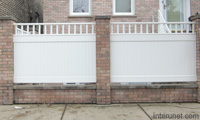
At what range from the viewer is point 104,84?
166 inches

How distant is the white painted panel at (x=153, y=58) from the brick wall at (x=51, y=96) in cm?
94

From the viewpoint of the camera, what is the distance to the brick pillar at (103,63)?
4227 mm

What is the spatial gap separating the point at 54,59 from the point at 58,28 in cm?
233

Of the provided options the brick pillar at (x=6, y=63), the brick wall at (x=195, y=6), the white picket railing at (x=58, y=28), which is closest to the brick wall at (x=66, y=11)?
the white picket railing at (x=58, y=28)

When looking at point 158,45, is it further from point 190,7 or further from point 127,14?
Result: point 190,7

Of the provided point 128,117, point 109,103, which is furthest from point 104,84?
point 128,117

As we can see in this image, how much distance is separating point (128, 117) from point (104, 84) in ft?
3.35

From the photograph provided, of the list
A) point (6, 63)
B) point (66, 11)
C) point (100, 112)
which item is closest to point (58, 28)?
point (66, 11)

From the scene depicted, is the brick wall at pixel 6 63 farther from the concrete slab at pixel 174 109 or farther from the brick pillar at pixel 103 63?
the concrete slab at pixel 174 109

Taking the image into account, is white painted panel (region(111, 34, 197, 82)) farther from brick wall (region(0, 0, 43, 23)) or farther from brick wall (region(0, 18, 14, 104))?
brick wall (region(0, 0, 43, 23))

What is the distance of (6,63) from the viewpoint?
4.27 m

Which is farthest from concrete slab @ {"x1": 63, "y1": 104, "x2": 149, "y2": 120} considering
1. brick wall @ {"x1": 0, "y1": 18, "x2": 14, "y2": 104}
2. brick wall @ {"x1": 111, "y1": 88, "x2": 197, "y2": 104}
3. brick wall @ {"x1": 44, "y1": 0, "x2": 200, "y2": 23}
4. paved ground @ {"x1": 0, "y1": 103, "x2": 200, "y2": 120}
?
brick wall @ {"x1": 44, "y1": 0, "x2": 200, "y2": 23}

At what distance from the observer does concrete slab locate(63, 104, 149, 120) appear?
138 inches

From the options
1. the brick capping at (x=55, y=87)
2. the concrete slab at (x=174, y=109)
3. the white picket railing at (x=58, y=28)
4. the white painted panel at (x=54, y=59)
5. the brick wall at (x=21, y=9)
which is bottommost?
the concrete slab at (x=174, y=109)
